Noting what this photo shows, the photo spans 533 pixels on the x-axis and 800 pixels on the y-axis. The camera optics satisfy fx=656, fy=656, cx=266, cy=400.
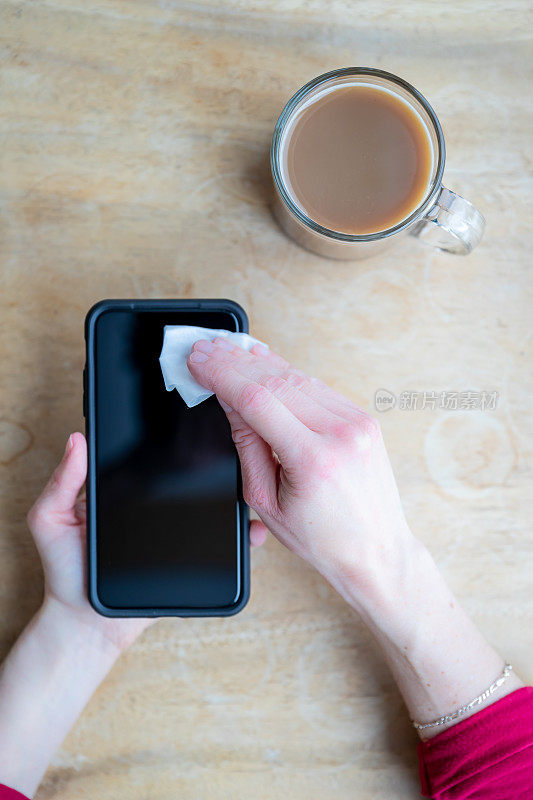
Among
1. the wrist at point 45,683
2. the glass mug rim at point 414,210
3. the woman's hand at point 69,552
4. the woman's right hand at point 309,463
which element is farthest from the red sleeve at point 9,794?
the glass mug rim at point 414,210

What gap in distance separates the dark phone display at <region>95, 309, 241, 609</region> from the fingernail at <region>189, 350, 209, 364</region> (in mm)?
67

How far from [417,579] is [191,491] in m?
0.19

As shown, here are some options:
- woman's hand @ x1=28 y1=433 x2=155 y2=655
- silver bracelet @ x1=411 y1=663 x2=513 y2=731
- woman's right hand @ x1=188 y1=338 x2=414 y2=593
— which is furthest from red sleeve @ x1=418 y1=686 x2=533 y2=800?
woman's hand @ x1=28 y1=433 x2=155 y2=655

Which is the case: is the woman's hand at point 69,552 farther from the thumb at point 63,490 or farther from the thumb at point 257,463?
the thumb at point 257,463

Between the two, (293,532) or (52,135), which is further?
(52,135)

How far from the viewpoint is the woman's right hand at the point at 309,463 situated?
1.38ft

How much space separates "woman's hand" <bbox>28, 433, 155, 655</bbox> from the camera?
0.51 meters

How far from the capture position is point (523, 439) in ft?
1.89

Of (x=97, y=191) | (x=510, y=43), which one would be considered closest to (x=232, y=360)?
(x=97, y=191)

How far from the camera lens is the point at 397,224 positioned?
1.59ft

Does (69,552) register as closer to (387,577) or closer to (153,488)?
(153,488)

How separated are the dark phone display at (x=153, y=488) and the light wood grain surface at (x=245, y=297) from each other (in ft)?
0.21

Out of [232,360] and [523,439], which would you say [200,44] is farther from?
[523,439]

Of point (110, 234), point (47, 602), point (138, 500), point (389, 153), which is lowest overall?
point (47, 602)
